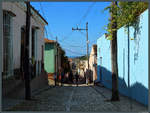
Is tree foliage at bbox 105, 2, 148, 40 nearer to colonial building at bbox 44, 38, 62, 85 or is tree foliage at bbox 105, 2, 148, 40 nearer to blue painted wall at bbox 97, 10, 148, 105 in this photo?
blue painted wall at bbox 97, 10, 148, 105

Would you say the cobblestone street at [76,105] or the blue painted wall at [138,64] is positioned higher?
the blue painted wall at [138,64]

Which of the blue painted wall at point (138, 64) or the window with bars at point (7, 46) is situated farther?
the window with bars at point (7, 46)

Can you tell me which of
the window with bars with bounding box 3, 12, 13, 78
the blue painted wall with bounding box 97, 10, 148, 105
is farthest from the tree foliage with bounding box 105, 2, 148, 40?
the window with bars with bounding box 3, 12, 13, 78

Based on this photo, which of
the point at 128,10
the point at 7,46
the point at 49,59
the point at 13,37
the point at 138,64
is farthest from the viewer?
the point at 49,59

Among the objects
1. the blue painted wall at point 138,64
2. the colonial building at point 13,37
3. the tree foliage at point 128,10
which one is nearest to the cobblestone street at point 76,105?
the blue painted wall at point 138,64

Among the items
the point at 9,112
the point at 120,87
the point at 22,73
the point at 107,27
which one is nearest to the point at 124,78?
the point at 120,87

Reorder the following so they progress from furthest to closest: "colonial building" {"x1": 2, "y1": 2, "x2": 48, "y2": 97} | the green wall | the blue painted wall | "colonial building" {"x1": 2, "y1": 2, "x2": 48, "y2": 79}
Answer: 1. the green wall
2. "colonial building" {"x1": 2, "y1": 2, "x2": 48, "y2": 79}
3. "colonial building" {"x1": 2, "y1": 2, "x2": 48, "y2": 97}
4. the blue painted wall

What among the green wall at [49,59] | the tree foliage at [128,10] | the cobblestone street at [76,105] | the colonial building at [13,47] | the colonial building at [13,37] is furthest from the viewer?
the green wall at [49,59]

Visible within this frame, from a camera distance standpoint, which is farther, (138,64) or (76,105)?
(138,64)

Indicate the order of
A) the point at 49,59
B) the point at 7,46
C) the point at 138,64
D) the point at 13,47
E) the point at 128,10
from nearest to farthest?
the point at 138,64 < the point at 128,10 < the point at 7,46 < the point at 13,47 < the point at 49,59

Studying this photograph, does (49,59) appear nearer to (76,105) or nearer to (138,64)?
(76,105)

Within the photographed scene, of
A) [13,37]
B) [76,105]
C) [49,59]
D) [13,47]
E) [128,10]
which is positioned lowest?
[76,105]

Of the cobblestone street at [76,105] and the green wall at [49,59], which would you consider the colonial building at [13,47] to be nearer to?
the cobblestone street at [76,105]

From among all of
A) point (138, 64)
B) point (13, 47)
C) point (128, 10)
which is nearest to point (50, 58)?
point (13, 47)
